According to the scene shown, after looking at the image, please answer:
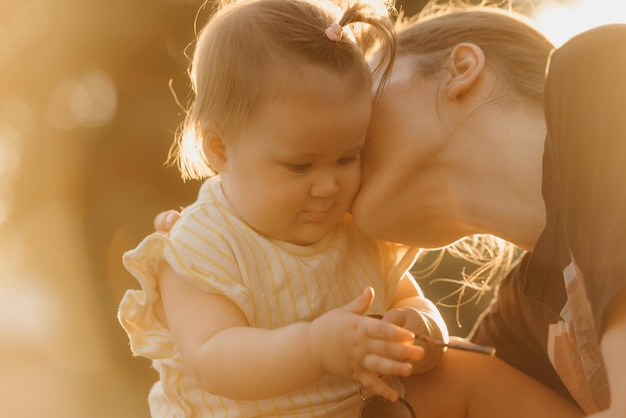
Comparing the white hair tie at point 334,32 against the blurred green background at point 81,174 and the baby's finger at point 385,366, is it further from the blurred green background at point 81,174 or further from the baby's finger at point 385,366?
the blurred green background at point 81,174

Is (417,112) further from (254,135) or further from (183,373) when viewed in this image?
(183,373)

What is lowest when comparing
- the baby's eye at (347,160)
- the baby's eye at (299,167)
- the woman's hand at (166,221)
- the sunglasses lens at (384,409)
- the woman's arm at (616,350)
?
the sunglasses lens at (384,409)

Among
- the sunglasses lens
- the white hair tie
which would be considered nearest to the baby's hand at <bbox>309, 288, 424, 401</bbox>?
the sunglasses lens

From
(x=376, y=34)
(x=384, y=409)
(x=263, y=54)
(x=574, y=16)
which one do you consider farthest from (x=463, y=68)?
(x=384, y=409)

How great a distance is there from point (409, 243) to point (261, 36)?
1.82 feet

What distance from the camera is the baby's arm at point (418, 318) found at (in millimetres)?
1742

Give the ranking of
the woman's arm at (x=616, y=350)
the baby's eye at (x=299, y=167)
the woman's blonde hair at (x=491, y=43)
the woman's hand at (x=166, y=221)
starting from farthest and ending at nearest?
the woman's hand at (x=166, y=221) → the woman's blonde hair at (x=491, y=43) → the baby's eye at (x=299, y=167) → the woman's arm at (x=616, y=350)

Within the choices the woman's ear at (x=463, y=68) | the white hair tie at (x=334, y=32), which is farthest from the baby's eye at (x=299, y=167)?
the woman's ear at (x=463, y=68)

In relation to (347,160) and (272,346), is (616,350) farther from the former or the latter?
(347,160)

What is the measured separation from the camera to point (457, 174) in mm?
1856

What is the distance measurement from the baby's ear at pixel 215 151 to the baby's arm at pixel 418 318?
435 mm

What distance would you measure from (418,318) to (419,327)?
20mm

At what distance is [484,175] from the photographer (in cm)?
181

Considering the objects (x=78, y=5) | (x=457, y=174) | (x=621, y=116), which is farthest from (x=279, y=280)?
(x=78, y=5)
